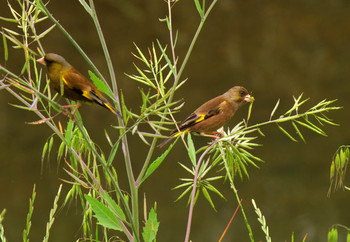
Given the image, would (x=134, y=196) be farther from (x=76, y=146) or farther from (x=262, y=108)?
(x=262, y=108)

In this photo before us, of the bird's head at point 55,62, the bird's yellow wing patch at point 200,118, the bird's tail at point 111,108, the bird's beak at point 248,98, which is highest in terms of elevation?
the bird's head at point 55,62

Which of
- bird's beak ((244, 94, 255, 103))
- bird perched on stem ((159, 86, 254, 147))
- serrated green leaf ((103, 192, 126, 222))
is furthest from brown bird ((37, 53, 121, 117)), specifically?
bird's beak ((244, 94, 255, 103))

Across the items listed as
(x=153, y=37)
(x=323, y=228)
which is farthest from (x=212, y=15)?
(x=323, y=228)

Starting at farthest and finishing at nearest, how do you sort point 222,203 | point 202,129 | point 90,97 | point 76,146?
point 222,203 → point 202,129 → point 76,146 → point 90,97

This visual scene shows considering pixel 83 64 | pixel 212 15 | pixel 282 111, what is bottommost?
pixel 282 111

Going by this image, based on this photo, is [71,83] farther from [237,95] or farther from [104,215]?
[237,95]

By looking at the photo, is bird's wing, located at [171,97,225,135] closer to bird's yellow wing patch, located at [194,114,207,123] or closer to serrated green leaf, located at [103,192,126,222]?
bird's yellow wing patch, located at [194,114,207,123]

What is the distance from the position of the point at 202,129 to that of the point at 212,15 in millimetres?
1673

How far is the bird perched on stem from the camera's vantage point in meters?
1.62

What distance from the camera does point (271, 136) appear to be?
126 inches

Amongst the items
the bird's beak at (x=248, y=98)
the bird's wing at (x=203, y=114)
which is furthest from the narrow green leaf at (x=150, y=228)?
the bird's beak at (x=248, y=98)

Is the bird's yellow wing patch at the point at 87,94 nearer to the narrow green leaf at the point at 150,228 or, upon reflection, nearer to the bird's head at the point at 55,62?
the bird's head at the point at 55,62

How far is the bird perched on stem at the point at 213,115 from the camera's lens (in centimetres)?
162

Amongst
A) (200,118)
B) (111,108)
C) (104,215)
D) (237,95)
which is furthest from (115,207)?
(237,95)
